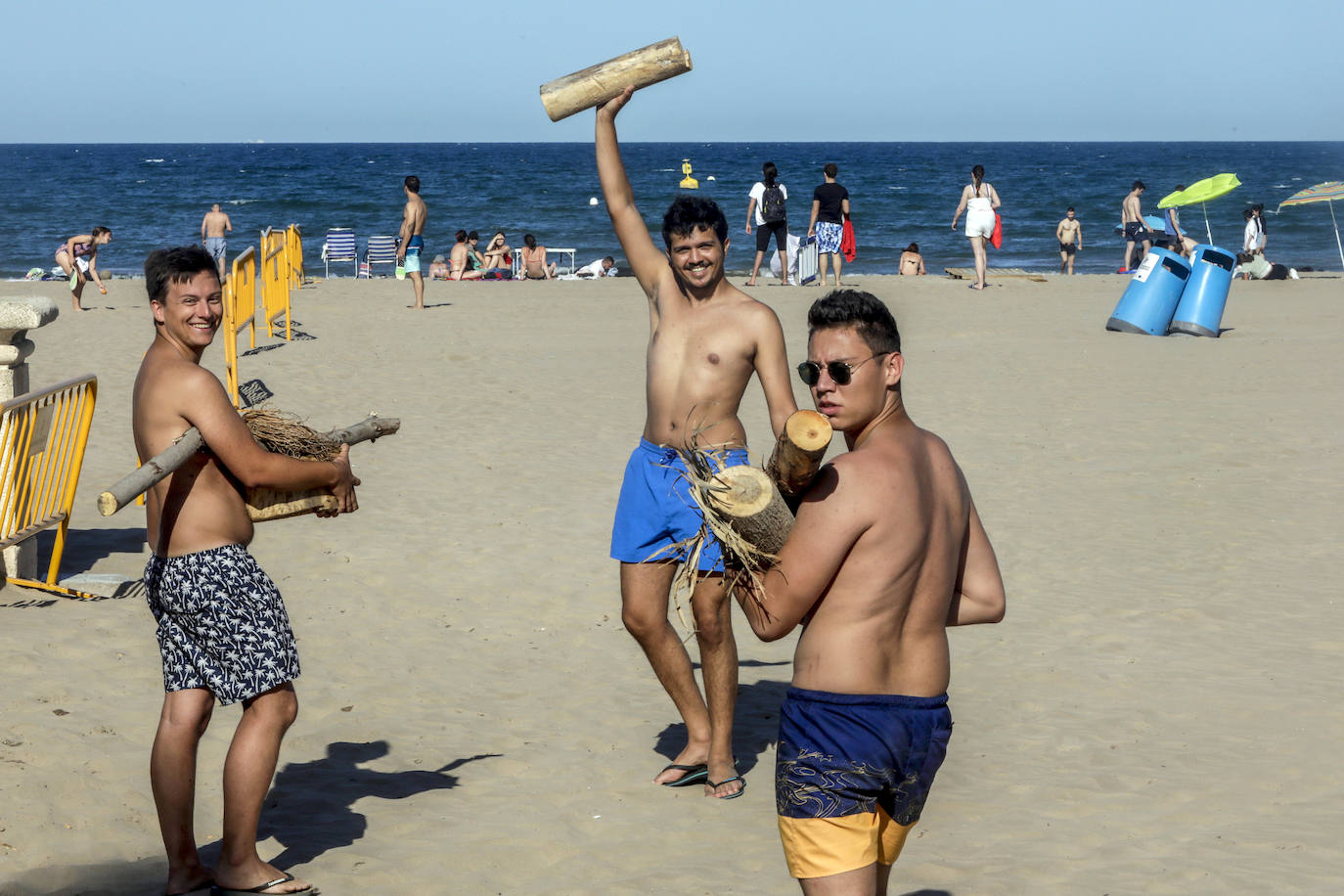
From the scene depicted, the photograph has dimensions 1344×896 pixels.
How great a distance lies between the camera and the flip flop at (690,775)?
4.58 m

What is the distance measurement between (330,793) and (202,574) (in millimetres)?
1459

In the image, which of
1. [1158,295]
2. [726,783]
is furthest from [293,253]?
[726,783]

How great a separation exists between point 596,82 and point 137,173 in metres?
83.5


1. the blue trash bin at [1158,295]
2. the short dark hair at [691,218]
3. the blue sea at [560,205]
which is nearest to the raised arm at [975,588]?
the short dark hair at [691,218]

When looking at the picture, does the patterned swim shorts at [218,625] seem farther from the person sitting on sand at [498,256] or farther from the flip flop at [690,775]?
the person sitting on sand at [498,256]

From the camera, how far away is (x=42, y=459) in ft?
20.6

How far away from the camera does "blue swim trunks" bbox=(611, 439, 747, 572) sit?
14.1 ft

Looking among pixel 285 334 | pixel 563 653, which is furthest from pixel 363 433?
pixel 285 334

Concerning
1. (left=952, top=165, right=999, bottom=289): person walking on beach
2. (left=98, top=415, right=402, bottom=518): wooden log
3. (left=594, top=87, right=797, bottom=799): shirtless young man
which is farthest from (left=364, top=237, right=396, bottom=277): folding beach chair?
(left=98, top=415, right=402, bottom=518): wooden log

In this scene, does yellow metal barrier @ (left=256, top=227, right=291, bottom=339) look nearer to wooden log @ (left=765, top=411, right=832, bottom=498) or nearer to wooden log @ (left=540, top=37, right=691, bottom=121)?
wooden log @ (left=540, top=37, right=691, bottom=121)

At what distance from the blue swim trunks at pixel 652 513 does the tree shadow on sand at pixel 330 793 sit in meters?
1.07

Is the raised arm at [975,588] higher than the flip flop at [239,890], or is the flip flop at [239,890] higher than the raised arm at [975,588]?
the raised arm at [975,588]

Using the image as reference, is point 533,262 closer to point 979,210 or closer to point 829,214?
point 829,214

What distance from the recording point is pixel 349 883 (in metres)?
3.81
